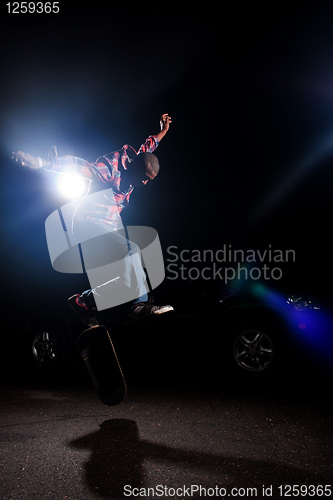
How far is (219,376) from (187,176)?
6204mm

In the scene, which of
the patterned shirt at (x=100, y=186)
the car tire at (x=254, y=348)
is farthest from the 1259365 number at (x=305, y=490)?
the patterned shirt at (x=100, y=186)

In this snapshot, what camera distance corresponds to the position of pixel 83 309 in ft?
14.0

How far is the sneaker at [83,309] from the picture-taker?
422cm

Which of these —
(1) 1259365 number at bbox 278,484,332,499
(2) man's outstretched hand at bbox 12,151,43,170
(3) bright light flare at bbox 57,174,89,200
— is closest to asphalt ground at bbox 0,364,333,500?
(1) 1259365 number at bbox 278,484,332,499

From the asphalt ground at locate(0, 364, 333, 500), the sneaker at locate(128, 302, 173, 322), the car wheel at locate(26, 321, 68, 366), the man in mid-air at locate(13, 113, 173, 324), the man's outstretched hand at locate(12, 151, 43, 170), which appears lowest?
the car wheel at locate(26, 321, 68, 366)

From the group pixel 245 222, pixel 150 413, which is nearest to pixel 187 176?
pixel 245 222

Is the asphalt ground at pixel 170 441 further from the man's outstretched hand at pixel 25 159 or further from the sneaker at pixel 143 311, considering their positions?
the man's outstretched hand at pixel 25 159

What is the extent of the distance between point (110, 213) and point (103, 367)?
2.48 metres

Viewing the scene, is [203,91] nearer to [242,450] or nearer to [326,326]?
[326,326]

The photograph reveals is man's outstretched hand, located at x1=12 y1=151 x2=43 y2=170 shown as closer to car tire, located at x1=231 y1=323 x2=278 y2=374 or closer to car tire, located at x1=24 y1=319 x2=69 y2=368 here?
car tire, located at x1=24 y1=319 x2=69 y2=368

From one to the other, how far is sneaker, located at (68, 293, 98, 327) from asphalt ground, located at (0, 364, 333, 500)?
0.91 metres

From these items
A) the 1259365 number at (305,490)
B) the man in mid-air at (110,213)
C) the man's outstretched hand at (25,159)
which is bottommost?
the 1259365 number at (305,490)

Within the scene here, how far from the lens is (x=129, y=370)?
205 inches

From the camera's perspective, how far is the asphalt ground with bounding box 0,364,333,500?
7.48ft
